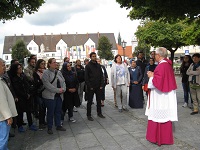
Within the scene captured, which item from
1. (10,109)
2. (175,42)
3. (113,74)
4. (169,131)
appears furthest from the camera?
(175,42)

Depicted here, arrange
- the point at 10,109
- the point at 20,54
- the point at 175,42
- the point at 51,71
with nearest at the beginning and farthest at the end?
the point at 10,109
the point at 51,71
the point at 175,42
the point at 20,54

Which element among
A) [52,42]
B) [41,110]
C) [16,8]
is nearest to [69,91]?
[41,110]

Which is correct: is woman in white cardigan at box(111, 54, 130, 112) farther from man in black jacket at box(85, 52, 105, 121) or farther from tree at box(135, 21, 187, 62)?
tree at box(135, 21, 187, 62)

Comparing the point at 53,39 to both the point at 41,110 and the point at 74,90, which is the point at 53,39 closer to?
the point at 74,90

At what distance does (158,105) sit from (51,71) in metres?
2.83

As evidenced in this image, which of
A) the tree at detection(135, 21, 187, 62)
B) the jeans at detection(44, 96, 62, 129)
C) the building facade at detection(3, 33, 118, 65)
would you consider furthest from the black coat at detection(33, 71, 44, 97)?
the building facade at detection(3, 33, 118, 65)

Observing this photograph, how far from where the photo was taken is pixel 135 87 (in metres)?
9.62

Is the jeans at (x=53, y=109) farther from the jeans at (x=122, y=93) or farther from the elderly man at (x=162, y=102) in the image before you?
the jeans at (x=122, y=93)

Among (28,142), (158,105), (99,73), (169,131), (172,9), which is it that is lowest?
(28,142)

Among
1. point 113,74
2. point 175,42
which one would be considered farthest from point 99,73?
point 175,42

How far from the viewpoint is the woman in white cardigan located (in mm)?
9164

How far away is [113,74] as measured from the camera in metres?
9.27

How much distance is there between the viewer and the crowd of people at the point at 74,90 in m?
5.26

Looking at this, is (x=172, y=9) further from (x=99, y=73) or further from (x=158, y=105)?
(x=158, y=105)
